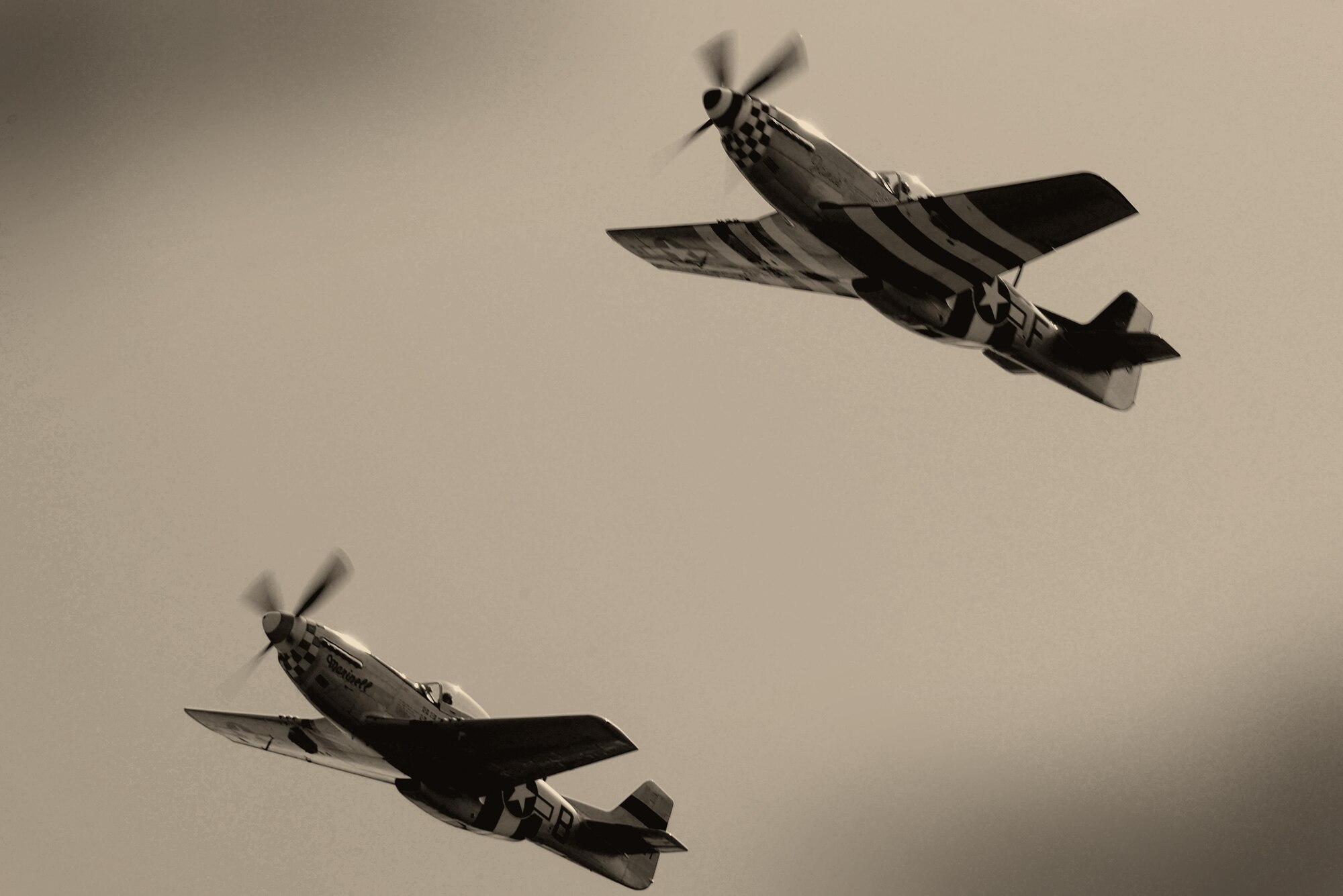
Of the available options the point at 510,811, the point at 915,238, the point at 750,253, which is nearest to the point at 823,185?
the point at 915,238

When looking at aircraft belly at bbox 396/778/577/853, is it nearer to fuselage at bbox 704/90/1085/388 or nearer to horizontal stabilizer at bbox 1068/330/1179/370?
fuselage at bbox 704/90/1085/388

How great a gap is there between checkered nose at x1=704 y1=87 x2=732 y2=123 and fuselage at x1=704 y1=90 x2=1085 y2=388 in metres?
0.01

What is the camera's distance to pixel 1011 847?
36.2 meters

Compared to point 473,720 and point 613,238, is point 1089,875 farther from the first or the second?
point 613,238

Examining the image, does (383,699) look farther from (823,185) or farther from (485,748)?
(823,185)

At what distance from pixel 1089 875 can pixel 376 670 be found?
15317 millimetres

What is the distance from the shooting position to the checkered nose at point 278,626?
31.7 meters

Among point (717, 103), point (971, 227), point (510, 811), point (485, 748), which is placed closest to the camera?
point (717, 103)

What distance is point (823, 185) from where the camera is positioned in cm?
2988

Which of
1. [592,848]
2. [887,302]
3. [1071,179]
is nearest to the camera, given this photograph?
[1071,179]

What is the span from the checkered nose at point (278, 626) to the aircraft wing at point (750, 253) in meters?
10.0

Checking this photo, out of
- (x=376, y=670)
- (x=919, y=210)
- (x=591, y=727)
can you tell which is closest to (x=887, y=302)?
(x=919, y=210)

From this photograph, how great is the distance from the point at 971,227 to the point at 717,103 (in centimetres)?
489

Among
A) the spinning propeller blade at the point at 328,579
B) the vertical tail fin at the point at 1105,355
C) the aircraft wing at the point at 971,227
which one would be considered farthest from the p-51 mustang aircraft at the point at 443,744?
the vertical tail fin at the point at 1105,355
